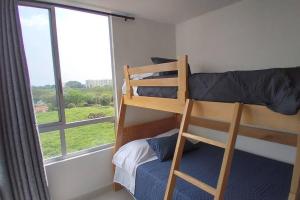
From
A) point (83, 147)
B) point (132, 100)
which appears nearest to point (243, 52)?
point (132, 100)

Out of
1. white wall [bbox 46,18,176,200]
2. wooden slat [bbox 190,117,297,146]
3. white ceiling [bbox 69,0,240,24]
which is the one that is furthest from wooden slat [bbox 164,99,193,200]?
white ceiling [bbox 69,0,240,24]

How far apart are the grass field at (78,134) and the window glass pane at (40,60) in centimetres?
7

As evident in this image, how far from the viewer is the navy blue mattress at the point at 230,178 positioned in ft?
5.34

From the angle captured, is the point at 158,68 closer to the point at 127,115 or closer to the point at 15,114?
the point at 127,115

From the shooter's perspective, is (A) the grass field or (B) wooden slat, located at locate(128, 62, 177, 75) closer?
(B) wooden slat, located at locate(128, 62, 177, 75)

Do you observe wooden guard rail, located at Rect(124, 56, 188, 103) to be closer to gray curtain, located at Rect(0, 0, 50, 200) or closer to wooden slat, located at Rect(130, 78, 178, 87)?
wooden slat, located at Rect(130, 78, 178, 87)

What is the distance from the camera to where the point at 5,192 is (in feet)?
5.98

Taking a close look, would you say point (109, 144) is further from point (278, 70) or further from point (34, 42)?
point (278, 70)

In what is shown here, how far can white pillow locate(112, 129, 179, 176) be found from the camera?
228 centimetres

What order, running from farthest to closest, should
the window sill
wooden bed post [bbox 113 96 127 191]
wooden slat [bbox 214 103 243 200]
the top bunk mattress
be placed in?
wooden bed post [bbox 113 96 127 191] → the window sill → wooden slat [bbox 214 103 243 200] → the top bunk mattress

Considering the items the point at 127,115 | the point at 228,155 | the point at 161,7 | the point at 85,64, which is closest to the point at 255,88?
the point at 228,155

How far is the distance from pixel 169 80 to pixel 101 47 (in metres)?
1.30

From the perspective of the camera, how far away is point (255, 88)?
133 cm

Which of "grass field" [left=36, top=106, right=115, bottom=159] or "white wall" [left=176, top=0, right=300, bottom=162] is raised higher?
"white wall" [left=176, top=0, right=300, bottom=162]
